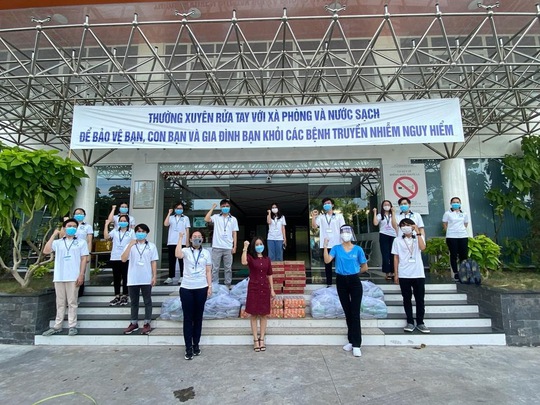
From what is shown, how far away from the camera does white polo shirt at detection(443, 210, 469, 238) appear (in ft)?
18.1

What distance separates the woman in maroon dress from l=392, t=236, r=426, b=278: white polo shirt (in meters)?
1.89

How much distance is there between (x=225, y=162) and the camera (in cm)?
853

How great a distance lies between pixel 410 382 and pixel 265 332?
193cm

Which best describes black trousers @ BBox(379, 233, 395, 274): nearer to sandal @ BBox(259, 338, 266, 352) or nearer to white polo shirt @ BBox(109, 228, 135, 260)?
sandal @ BBox(259, 338, 266, 352)

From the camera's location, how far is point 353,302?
3.93 meters

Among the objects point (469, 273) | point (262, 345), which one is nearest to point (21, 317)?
point (262, 345)

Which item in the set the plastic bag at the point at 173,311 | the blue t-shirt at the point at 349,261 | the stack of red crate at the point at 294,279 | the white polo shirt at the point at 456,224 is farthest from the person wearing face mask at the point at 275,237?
the white polo shirt at the point at 456,224

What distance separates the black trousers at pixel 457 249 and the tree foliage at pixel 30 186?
22.4 feet

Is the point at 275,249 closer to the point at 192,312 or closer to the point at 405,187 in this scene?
the point at 192,312

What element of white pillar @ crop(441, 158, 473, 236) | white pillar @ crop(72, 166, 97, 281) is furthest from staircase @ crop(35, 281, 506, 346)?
white pillar @ crop(441, 158, 473, 236)

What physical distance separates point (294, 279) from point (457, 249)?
2.99 meters

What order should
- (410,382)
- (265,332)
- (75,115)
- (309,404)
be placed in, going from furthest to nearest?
(75,115), (265,332), (410,382), (309,404)

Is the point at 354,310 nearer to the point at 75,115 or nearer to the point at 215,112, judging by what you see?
the point at 215,112

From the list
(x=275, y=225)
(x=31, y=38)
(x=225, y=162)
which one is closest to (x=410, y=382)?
(x=275, y=225)
